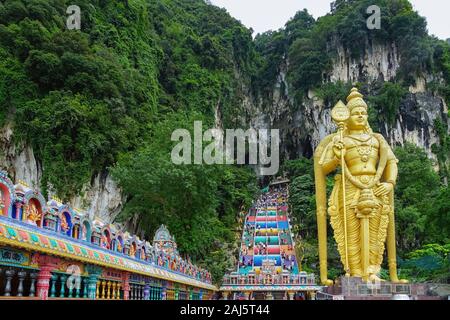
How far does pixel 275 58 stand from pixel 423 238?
24.8m

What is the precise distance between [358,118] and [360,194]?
136 centimetres

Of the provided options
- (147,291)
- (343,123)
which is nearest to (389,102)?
(343,123)

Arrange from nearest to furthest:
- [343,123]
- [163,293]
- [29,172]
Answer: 1. [343,123]
2. [163,293]
3. [29,172]

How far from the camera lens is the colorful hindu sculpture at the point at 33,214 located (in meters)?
4.59

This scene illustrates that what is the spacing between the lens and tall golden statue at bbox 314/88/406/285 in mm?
7812

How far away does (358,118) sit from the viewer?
26.8 ft

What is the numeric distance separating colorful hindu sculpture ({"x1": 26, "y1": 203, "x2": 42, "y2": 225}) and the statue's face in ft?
18.3

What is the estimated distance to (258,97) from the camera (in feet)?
144

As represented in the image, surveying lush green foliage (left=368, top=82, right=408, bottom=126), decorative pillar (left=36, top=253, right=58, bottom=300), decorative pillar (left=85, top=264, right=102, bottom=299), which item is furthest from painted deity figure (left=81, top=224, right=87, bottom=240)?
lush green foliage (left=368, top=82, right=408, bottom=126)

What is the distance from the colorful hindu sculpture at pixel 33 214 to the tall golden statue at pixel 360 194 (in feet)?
16.7

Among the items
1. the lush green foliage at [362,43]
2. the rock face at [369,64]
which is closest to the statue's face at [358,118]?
the lush green foliage at [362,43]

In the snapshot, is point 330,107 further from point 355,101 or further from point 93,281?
point 93,281
